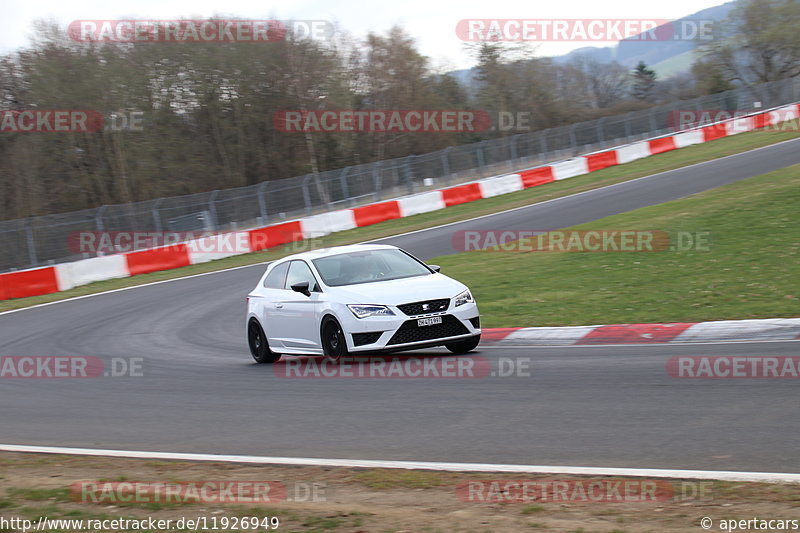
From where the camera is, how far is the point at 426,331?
1084cm

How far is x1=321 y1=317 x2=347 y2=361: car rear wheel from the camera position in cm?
1108

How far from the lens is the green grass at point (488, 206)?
25.6 m

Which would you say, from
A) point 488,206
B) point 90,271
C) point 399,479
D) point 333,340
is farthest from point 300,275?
point 488,206

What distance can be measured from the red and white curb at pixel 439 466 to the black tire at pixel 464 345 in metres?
4.61

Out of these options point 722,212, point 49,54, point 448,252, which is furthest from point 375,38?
point 722,212

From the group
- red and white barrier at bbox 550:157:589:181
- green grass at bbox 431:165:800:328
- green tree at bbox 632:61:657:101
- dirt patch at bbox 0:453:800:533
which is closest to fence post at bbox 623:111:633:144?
red and white barrier at bbox 550:157:589:181

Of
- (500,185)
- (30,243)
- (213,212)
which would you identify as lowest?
(500,185)

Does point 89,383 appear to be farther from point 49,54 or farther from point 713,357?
point 49,54

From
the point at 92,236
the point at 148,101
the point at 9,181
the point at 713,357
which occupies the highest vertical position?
the point at 148,101

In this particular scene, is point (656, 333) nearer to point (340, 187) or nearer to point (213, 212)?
point (213, 212)

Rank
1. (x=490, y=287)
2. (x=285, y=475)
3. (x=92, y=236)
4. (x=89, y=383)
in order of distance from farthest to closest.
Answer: (x=92, y=236), (x=490, y=287), (x=89, y=383), (x=285, y=475)

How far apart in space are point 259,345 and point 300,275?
131cm

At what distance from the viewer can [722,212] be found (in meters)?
18.5

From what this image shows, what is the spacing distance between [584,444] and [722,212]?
13.3 meters
